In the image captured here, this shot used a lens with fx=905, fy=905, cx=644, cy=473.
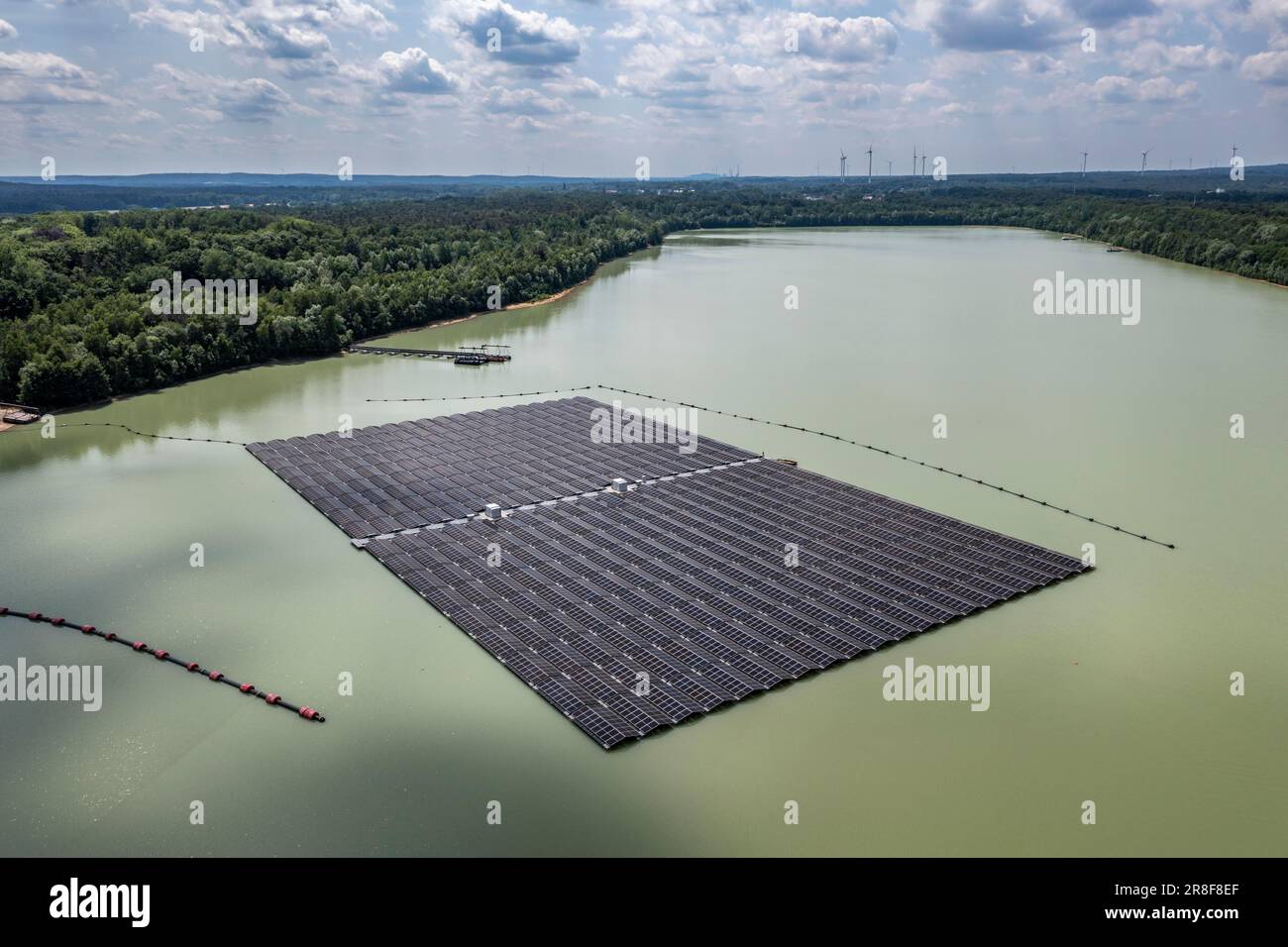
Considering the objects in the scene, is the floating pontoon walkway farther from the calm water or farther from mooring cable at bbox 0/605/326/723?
mooring cable at bbox 0/605/326/723

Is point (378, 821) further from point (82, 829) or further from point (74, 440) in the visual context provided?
point (74, 440)

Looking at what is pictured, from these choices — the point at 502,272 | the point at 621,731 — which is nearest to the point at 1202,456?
the point at 621,731

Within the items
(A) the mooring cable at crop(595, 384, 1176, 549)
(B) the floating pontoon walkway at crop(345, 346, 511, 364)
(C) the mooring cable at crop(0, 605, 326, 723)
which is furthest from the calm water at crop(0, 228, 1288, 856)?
(B) the floating pontoon walkway at crop(345, 346, 511, 364)
